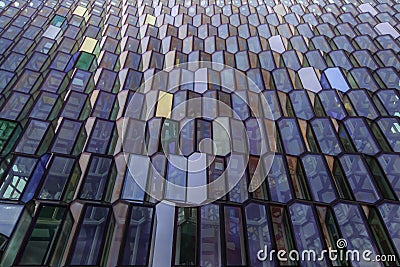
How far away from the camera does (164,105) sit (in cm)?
1269

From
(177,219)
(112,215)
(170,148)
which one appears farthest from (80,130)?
(177,219)

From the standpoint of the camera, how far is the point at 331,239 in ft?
26.0

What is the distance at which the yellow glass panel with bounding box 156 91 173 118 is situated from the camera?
12.2 meters

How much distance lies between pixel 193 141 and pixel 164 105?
2.77 m

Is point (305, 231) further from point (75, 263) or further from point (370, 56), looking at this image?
point (370, 56)

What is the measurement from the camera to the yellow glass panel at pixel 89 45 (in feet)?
54.7

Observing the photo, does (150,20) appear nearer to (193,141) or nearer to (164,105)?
(164,105)

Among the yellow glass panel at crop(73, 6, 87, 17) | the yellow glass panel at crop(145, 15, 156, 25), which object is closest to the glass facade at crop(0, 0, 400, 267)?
the yellow glass panel at crop(145, 15, 156, 25)

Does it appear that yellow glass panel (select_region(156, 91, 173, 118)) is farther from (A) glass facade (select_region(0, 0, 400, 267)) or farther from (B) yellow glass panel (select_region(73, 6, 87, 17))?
(B) yellow glass panel (select_region(73, 6, 87, 17))

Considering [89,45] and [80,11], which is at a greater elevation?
[80,11]

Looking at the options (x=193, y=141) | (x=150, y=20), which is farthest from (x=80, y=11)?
(x=193, y=141)

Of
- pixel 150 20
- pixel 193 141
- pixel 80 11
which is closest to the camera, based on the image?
pixel 193 141

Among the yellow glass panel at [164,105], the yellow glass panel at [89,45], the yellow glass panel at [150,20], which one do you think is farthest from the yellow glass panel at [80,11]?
the yellow glass panel at [164,105]

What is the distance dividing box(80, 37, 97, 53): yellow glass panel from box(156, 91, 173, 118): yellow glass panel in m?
6.55
